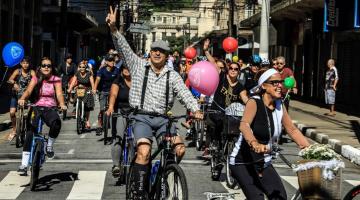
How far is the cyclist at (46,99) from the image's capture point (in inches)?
398

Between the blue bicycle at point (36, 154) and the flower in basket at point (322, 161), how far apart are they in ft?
15.5

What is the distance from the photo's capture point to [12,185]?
992 centimetres

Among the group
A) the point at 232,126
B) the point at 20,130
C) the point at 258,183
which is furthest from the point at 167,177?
the point at 20,130

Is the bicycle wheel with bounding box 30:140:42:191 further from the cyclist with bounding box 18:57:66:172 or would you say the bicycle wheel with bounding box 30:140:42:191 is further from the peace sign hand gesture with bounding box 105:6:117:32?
the peace sign hand gesture with bounding box 105:6:117:32

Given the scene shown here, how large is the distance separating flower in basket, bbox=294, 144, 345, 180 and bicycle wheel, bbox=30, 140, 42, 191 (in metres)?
4.70

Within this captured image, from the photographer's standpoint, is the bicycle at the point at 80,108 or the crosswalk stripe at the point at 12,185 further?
the bicycle at the point at 80,108

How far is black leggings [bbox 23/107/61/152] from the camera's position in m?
9.98

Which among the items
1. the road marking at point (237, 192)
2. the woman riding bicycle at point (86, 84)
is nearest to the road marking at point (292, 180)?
the road marking at point (237, 192)

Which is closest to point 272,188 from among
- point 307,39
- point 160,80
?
point 160,80

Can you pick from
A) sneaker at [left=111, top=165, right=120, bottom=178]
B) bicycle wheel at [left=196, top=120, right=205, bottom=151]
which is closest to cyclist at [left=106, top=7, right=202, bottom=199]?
sneaker at [left=111, top=165, right=120, bottom=178]

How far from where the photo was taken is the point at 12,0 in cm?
3300

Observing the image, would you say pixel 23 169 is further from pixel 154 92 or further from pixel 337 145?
pixel 337 145

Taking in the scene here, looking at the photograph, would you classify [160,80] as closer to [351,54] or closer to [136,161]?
[136,161]

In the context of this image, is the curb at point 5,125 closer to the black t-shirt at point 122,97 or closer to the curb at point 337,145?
the black t-shirt at point 122,97
